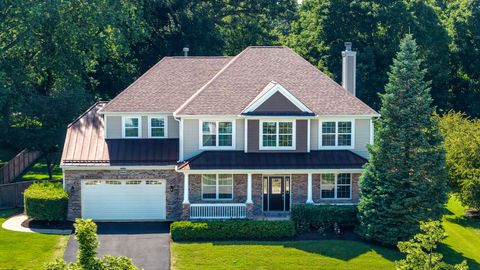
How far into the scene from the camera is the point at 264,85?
36156 millimetres

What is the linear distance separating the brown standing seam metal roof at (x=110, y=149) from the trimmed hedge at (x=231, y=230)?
174 inches

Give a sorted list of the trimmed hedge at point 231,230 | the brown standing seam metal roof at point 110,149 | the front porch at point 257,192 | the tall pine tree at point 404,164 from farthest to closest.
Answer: the brown standing seam metal roof at point 110,149 < the front porch at point 257,192 < the trimmed hedge at point 231,230 < the tall pine tree at point 404,164

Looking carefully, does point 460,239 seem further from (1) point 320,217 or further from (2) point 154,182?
(2) point 154,182

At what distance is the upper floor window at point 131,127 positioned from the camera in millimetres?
36031

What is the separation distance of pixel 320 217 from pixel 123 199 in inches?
388

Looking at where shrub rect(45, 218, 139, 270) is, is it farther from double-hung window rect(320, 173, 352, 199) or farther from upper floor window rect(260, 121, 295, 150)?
double-hung window rect(320, 173, 352, 199)

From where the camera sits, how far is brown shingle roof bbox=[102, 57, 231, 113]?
36031 mm

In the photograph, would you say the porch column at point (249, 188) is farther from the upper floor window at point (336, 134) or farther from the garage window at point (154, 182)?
the garage window at point (154, 182)

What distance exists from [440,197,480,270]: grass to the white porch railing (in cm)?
959

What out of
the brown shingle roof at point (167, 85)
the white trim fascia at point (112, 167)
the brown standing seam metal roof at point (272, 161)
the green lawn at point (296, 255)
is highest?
the brown shingle roof at point (167, 85)

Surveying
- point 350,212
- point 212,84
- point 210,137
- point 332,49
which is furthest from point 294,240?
point 332,49

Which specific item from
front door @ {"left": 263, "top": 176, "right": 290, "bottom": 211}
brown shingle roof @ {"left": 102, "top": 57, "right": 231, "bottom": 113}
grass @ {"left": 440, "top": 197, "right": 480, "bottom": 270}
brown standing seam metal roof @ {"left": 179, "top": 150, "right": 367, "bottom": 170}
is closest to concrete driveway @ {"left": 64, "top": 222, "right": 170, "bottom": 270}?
brown standing seam metal roof @ {"left": 179, "top": 150, "right": 367, "bottom": 170}

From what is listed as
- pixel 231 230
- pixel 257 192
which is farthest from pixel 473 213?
pixel 231 230

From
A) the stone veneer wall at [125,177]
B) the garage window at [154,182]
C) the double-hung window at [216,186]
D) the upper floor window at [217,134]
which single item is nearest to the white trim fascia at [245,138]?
the upper floor window at [217,134]
